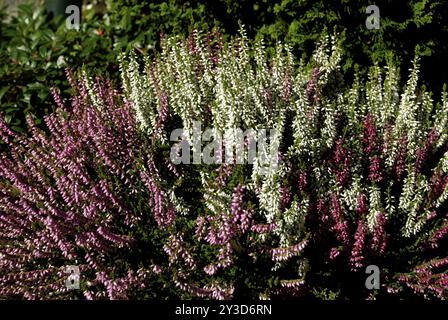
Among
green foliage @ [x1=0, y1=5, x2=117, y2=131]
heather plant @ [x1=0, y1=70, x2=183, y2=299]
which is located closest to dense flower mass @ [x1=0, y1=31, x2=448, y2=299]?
heather plant @ [x1=0, y1=70, x2=183, y2=299]

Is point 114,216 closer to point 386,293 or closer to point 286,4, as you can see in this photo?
point 386,293

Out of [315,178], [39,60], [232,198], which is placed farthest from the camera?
[39,60]

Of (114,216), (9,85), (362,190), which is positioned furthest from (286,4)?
(9,85)

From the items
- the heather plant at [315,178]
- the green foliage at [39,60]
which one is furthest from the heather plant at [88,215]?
the green foliage at [39,60]

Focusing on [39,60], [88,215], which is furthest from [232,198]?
[39,60]

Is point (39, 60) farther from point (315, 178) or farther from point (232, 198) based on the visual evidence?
point (315, 178)

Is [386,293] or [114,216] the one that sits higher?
[114,216]

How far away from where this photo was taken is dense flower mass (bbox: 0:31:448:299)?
3.27 m

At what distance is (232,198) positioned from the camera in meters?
3.30

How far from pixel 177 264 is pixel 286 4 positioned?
2197 millimetres

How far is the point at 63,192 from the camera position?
3447mm

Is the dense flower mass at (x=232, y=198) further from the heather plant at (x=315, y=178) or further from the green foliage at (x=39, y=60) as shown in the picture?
the green foliage at (x=39, y=60)

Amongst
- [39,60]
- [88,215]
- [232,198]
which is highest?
[39,60]

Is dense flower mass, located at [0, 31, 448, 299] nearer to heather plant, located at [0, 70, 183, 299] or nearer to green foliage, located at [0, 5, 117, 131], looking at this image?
heather plant, located at [0, 70, 183, 299]
